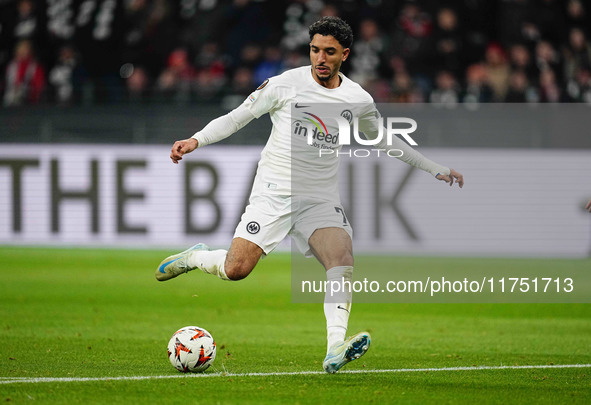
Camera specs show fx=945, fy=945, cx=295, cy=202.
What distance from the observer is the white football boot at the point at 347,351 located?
622 cm

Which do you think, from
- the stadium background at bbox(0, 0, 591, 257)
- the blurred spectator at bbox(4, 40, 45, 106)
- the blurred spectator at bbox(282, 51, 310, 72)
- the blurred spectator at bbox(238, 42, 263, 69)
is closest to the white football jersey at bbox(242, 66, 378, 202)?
the stadium background at bbox(0, 0, 591, 257)

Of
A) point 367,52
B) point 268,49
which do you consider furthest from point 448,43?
point 268,49

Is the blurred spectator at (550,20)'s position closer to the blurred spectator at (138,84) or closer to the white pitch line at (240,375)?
the blurred spectator at (138,84)

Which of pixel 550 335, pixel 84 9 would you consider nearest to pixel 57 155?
pixel 84 9

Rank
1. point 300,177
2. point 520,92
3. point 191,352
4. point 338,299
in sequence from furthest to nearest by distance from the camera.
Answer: point 520,92, point 300,177, point 338,299, point 191,352

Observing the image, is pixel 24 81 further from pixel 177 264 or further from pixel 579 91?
pixel 177 264

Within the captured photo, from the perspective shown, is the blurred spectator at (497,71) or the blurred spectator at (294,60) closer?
the blurred spectator at (497,71)

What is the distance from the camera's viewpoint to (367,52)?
17.1m

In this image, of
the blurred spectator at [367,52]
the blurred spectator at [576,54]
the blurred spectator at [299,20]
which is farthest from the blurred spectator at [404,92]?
the blurred spectator at [576,54]

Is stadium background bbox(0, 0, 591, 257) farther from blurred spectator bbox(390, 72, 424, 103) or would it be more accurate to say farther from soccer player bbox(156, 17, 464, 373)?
soccer player bbox(156, 17, 464, 373)

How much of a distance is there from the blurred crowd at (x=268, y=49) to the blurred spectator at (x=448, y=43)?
26 mm

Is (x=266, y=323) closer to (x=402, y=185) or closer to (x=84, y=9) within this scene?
(x=402, y=185)

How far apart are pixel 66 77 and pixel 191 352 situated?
11183 mm

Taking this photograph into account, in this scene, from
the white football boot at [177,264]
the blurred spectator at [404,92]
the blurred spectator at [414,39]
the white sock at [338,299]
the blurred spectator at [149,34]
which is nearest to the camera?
the white sock at [338,299]
